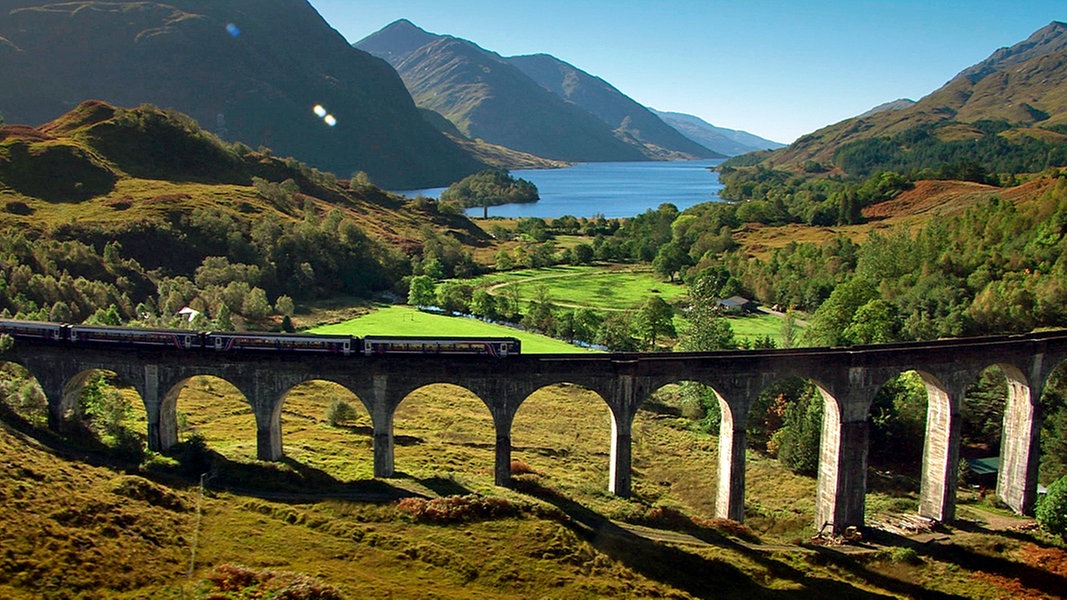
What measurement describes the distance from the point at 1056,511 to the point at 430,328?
7121cm

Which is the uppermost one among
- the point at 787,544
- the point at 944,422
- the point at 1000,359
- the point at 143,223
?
the point at 143,223

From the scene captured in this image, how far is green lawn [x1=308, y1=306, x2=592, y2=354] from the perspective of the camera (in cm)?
8938

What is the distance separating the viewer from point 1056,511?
42438mm

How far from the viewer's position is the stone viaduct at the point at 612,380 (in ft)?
138

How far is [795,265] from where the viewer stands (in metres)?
124

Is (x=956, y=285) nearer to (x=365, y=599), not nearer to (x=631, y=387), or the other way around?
(x=631, y=387)

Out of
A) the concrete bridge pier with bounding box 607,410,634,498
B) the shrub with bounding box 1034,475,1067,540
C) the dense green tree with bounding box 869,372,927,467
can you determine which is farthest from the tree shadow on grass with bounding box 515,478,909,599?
the dense green tree with bounding box 869,372,927,467

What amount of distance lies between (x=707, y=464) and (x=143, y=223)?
3682 inches

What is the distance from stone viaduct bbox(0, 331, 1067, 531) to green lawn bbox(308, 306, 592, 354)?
40.9 metres

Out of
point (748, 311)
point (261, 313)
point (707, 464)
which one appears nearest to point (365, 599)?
point (707, 464)

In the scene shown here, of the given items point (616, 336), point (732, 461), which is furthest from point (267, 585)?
point (616, 336)

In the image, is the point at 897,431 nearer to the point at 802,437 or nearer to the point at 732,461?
the point at 802,437

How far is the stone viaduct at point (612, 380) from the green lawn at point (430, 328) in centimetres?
4093

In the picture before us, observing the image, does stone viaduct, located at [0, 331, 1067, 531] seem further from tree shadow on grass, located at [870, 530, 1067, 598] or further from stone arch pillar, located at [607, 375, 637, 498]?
tree shadow on grass, located at [870, 530, 1067, 598]
